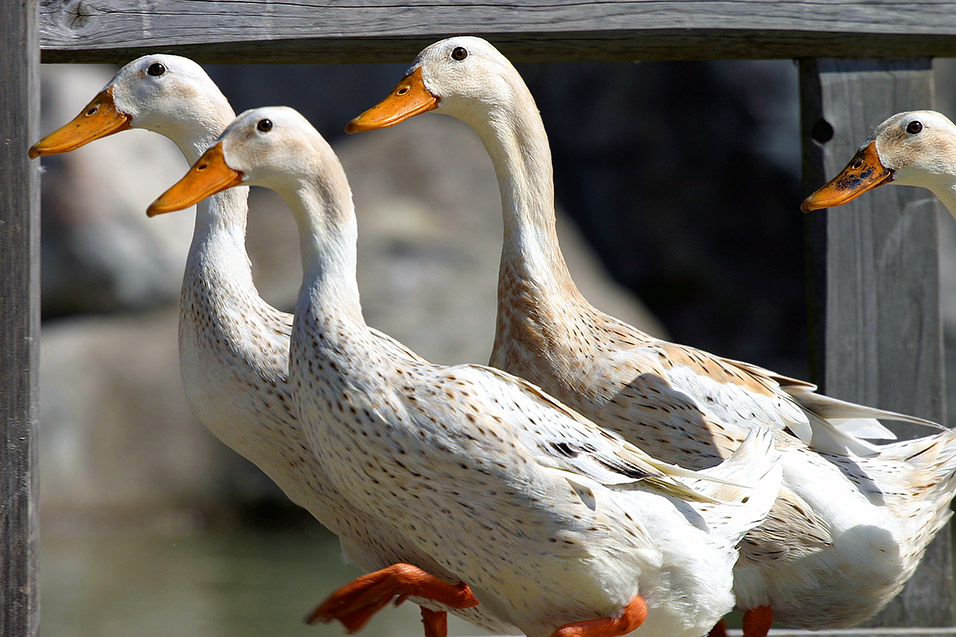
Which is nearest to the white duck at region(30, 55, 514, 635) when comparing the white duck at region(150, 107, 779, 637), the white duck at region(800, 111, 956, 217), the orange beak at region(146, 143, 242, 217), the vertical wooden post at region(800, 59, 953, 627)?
the white duck at region(150, 107, 779, 637)

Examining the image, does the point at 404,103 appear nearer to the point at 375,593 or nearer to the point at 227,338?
the point at 227,338

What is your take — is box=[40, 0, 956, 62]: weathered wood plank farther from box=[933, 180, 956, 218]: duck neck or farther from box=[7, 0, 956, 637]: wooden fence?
box=[933, 180, 956, 218]: duck neck

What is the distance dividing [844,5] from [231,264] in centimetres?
164

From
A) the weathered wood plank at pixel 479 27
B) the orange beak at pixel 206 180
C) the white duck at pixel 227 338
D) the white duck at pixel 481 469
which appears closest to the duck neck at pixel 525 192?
the weathered wood plank at pixel 479 27

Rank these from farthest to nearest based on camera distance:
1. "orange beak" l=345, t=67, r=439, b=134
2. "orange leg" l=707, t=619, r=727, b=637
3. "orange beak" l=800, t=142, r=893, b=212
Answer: "orange leg" l=707, t=619, r=727, b=637
"orange beak" l=800, t=142, r=893, b=212
"orange beak" l=345, t=67, r=439, b=134

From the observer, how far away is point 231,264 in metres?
2.68

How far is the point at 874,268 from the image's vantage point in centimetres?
288

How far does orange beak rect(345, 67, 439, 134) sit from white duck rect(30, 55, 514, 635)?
502 millimetres

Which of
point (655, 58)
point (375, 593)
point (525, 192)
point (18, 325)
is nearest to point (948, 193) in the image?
point (655, 58)

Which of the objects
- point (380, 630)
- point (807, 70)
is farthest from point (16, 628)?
point (380, 630)

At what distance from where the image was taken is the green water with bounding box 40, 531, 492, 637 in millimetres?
5383

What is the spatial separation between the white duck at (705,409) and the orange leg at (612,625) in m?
0.46

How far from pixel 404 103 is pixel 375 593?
3.53 ft

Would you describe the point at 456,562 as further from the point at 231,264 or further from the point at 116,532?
the point at 116,532
